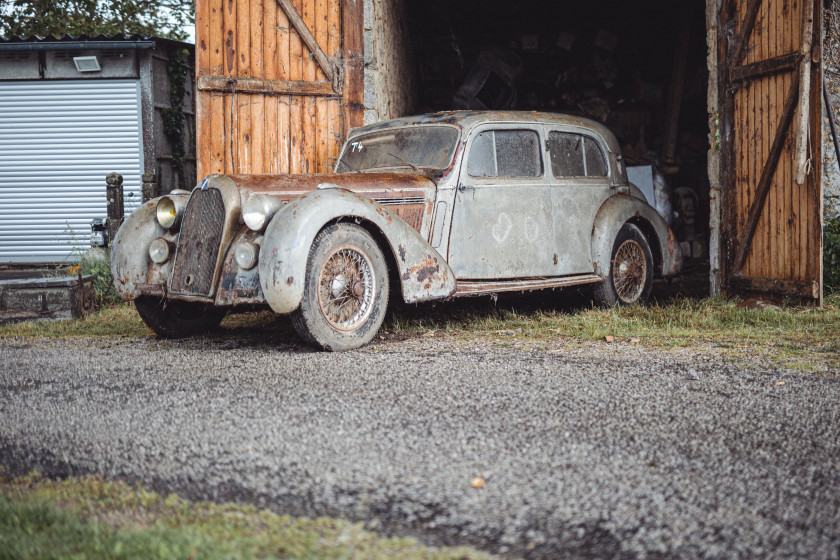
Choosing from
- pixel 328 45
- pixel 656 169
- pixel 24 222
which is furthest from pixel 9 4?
pixel 656 169

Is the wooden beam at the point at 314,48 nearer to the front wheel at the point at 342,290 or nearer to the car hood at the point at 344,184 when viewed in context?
the car hood at the point at 344,184

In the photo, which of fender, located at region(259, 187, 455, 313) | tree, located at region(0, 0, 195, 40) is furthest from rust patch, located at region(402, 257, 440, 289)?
tree, located at region(0, 0, 195, 40)

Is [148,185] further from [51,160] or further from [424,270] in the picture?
[424,270]

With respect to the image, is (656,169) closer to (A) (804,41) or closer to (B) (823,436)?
(A) (804,41)

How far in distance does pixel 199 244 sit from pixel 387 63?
4.75 meters

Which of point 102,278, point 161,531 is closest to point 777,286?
point 161,531

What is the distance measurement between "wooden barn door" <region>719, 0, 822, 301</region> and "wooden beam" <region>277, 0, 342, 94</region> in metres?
3.68

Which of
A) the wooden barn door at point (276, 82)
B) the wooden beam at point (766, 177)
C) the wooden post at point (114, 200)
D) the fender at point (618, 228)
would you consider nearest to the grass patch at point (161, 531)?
the fender at point (618, 228)

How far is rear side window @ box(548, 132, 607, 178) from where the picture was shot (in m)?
6.49

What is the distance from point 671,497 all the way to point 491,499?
0.54 metres

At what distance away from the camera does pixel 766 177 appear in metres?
6.69

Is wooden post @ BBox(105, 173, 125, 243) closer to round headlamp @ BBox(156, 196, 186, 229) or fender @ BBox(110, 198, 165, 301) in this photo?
fender @ BBox(110, 198, 165, 301)

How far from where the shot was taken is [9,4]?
17562 mm

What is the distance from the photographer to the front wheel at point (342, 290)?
4754 mm
